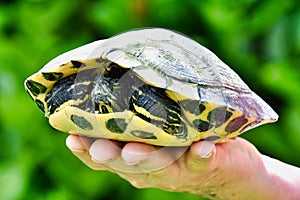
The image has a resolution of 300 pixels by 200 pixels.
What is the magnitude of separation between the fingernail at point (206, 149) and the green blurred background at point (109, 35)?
2.68 feet

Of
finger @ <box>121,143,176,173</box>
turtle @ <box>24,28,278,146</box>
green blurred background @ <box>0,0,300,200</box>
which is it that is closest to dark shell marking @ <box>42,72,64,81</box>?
turtle @ <box>24,28,278,146</box>

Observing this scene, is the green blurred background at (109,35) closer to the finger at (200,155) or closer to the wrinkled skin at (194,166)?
the wrinkled skin at (194,166)

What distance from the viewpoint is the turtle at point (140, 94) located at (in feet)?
2.14

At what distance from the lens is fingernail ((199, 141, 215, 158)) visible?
68 centimetres

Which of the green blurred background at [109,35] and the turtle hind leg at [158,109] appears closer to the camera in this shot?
the turtle hind leg at [158,109]

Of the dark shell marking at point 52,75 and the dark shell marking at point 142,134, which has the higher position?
the dark shell marking at point 52,75

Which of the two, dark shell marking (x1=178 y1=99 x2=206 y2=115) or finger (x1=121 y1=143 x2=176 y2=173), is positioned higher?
dark shell marking (x1=178 y1=99 x2=206 y2=115)

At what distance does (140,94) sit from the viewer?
0.66 meters

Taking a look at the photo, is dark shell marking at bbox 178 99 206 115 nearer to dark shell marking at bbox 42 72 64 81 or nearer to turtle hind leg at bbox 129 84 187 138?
turtle hind leg at bbox 129 84 187 138

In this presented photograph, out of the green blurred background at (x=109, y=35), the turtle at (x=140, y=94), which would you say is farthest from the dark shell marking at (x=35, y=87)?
the green blurred background at (x=109, y=35)

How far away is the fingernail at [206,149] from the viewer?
68 cm

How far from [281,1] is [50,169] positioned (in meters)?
0.75

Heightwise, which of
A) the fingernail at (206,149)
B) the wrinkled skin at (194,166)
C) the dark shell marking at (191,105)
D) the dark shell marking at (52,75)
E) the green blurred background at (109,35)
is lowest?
the green blurred background at (109,35)

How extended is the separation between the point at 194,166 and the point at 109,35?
3.19 feet
